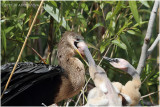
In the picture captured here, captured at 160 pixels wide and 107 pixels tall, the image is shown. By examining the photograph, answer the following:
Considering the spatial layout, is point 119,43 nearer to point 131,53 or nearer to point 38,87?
point 131,53

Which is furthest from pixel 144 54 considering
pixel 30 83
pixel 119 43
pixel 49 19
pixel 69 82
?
pixel 49 19

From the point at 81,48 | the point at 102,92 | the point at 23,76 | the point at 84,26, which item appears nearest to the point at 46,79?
the point at 23,76

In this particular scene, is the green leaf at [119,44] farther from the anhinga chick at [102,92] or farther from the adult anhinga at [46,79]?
the anhinga chick at [102,92]

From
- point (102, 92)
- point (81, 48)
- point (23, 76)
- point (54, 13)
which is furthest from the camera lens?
point (54, 13)

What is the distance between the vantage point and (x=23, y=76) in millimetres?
2629

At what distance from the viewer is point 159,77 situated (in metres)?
3.26

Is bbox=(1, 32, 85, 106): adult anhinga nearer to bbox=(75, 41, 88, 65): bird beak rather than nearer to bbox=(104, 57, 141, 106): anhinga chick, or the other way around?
bbox=(75, 41, 88, 65): bird beak

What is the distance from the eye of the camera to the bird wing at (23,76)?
260cm

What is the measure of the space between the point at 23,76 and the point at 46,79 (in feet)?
0.76

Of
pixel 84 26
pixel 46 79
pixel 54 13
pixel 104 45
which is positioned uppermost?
pixel 54 13

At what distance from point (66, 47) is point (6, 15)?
617 mm

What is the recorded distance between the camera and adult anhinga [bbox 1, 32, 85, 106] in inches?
103

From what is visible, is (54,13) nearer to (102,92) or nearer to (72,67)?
(72,67)

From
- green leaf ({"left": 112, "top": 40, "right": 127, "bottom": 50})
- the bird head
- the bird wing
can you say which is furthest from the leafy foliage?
the bird wing
